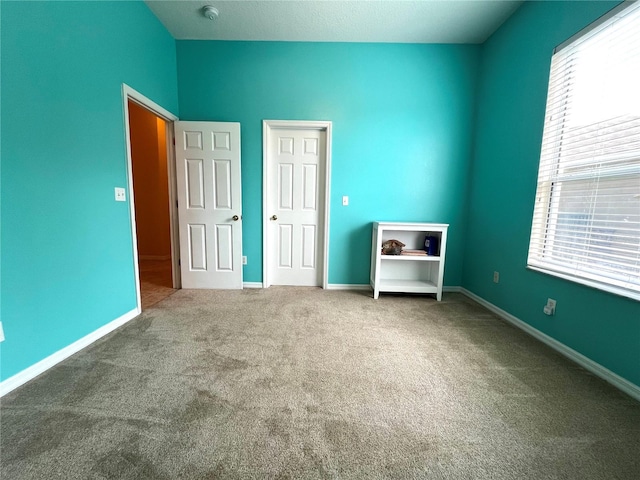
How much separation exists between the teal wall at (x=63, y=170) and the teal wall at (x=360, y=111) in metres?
0.81

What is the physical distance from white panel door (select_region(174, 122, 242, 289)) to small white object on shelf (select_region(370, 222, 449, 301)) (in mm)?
1623

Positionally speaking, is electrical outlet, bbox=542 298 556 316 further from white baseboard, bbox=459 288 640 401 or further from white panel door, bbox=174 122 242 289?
white panel door, bbox=174 122 242 289

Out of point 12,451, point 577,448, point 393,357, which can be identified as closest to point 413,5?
point 393,357

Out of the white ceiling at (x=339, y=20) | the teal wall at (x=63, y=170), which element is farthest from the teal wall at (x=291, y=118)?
the white ceiling at (x=339, y=20)

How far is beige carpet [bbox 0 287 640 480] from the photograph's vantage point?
910 mm

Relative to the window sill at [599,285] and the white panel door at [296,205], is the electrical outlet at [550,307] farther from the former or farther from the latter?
the white panel door at [296,205]

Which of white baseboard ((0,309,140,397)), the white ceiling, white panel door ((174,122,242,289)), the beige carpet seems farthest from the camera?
white panel door ((174,122,242,289))

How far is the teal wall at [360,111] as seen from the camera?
2.67m

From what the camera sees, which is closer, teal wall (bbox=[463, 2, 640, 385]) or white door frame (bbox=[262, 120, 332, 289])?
teal wall (bbox=[463, 2, 640, 385])

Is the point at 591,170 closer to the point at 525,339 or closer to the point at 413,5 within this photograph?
the point at 525,339

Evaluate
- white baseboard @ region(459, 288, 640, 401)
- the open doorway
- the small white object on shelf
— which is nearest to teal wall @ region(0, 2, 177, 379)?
the open doorway

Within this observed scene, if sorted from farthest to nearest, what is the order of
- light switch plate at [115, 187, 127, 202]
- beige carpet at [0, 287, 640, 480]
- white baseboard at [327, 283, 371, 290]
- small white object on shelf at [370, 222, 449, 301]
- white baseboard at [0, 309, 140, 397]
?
white baseboard at [327, 283, 371, 290] → small white object on shelf at [370, 222, 449, 301] → light switch plate at [115, 187, 127, 202] → white baseboard at [0, 309, 140, 397] → beige carpet at [0, 287, 640, 480]

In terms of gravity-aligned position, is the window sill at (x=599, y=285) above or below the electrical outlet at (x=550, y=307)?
above

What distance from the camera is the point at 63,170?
5.06 ft
